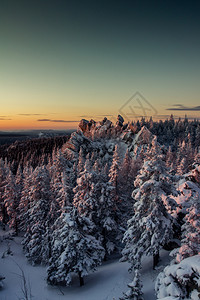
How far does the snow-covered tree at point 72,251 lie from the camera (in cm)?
1841

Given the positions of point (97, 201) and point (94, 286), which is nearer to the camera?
point (94, 286)

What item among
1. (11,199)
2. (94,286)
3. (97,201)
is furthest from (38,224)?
(94,286)

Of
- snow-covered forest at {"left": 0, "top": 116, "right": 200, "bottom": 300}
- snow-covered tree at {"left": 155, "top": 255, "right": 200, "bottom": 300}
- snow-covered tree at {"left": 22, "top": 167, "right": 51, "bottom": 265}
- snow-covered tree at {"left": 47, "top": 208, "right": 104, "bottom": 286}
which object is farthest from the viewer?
snow-covered tree at {"left": 22, "top": 167, "right": 51, "bottom": 265}

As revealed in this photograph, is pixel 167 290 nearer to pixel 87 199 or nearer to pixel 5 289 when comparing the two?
pixel 87 199

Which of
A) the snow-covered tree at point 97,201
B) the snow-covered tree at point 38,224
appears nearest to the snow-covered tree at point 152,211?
the snow-covered tree at point 97,201

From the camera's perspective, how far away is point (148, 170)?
16.5 metres

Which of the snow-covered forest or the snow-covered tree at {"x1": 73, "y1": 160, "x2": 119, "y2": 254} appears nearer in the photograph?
the snow-covered forest

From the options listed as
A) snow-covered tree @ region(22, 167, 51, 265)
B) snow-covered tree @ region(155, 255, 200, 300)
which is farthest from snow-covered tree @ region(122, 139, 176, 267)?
snow-covered tree @ region(22, 167, 51, 265)

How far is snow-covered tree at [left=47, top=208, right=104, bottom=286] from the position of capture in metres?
18.4

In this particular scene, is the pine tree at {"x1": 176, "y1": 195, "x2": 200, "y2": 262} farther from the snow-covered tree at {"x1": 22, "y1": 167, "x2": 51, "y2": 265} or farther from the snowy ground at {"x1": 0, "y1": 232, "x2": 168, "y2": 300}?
the snow-covered tree at {"x1": 22, "y1": 167, "x2": 51, "y2": 265}

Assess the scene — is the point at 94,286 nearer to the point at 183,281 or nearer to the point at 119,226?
the point at 119,226

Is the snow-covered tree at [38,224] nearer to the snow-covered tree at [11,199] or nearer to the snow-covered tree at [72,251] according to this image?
the snow-covered tree at [72,251]

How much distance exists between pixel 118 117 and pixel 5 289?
105320 mm

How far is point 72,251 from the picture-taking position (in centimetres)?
1850
